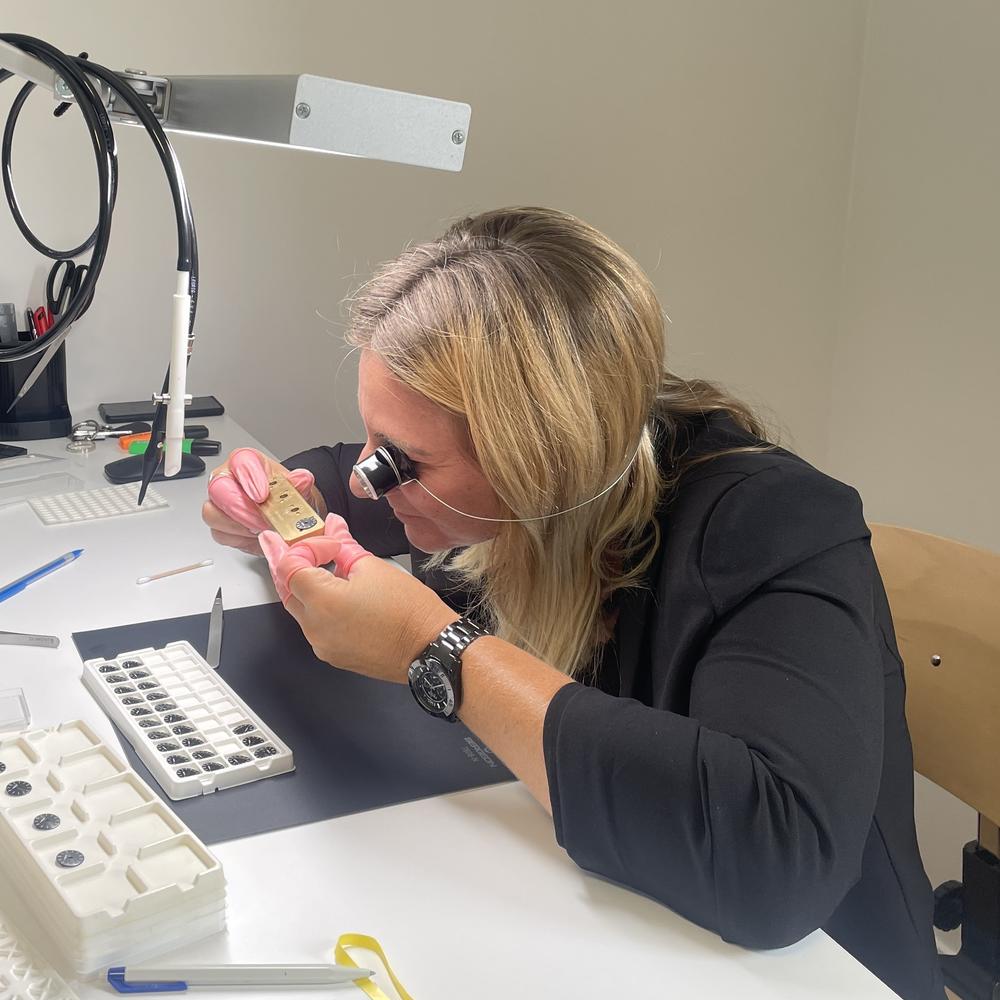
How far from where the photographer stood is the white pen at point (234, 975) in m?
0.67

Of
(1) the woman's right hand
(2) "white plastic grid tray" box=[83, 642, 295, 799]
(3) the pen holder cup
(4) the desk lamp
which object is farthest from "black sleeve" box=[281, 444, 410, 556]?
(3) the pen holder cup

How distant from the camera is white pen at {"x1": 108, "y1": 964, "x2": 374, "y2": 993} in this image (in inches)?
26.4

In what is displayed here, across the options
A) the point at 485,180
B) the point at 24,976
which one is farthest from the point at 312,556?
the point at 485,180

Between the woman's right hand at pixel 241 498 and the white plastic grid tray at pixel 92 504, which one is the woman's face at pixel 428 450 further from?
the white plastic grid tray at pixel 92 504

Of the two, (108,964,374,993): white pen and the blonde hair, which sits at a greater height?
the blonde hair

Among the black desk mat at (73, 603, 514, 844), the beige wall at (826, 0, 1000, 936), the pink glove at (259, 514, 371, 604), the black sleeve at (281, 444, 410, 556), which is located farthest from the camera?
the beige wall at (826, 0, 1000, 936)

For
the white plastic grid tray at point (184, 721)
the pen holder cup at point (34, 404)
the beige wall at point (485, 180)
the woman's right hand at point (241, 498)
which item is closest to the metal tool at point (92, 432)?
the pen holder cup at point (34, 404)

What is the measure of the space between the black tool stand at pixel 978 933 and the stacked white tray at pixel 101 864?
837 millimetres

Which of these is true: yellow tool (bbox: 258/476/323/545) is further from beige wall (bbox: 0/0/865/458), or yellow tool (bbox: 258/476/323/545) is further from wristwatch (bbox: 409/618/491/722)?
beige wall (bbox: 0/0/865/458)

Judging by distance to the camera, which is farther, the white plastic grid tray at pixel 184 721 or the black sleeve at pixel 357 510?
the black sleeve at pixel 357 510

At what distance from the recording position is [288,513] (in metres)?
1.18

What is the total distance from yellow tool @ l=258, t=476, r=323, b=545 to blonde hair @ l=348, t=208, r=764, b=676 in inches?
8.1

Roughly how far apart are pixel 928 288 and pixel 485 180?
37.0 inches

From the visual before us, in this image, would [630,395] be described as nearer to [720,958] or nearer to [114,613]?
[720,958]
